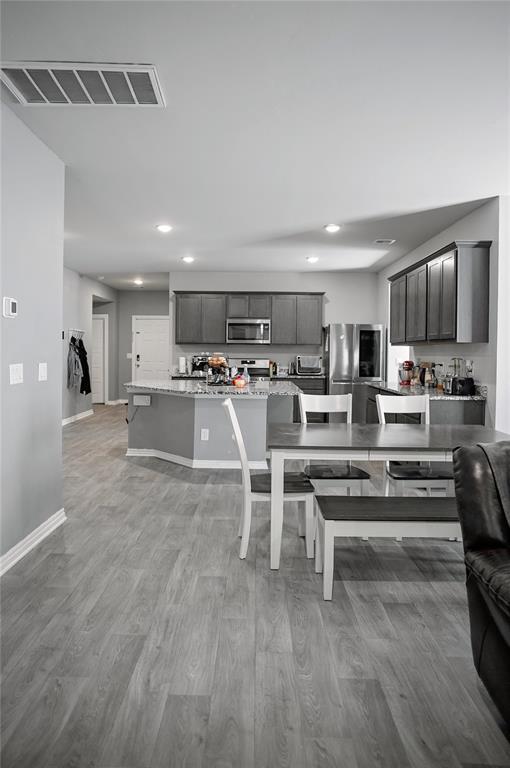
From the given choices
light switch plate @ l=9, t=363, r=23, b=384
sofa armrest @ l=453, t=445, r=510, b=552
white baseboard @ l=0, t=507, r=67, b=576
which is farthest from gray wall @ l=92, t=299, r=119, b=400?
sofa armrest @ l=453, t=445, r=510, b=552

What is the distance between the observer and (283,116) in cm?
324

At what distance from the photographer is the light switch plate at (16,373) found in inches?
124

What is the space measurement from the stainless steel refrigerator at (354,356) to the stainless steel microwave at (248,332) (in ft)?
3.66

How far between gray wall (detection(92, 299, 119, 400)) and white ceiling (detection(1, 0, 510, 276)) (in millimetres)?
5930

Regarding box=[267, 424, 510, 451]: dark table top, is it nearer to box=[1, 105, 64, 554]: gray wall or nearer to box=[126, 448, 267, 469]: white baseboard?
box=[1, 105, 64, 554]: gray wall

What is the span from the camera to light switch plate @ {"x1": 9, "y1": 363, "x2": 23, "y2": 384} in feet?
10.3

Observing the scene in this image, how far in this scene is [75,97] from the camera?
2.98m

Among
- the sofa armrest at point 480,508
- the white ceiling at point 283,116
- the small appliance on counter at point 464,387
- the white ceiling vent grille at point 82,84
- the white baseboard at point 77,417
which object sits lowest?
the white baseboard at point 77,417

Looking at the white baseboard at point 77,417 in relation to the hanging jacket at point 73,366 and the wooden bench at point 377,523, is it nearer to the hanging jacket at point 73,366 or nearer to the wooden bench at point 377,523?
the hanging jacket at point 73,366

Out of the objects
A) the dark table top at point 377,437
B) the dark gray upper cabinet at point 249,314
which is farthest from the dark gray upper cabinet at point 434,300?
the dark gray upper cabinet at point 249,314

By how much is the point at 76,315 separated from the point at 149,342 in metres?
2.80

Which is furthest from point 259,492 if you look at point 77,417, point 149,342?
point 149,342

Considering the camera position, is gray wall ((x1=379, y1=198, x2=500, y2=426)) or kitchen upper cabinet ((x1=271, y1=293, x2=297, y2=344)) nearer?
gray wall ((x1=379, y1=198, x2=500, y2=426))

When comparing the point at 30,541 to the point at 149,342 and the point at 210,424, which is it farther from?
the point at 149,342
